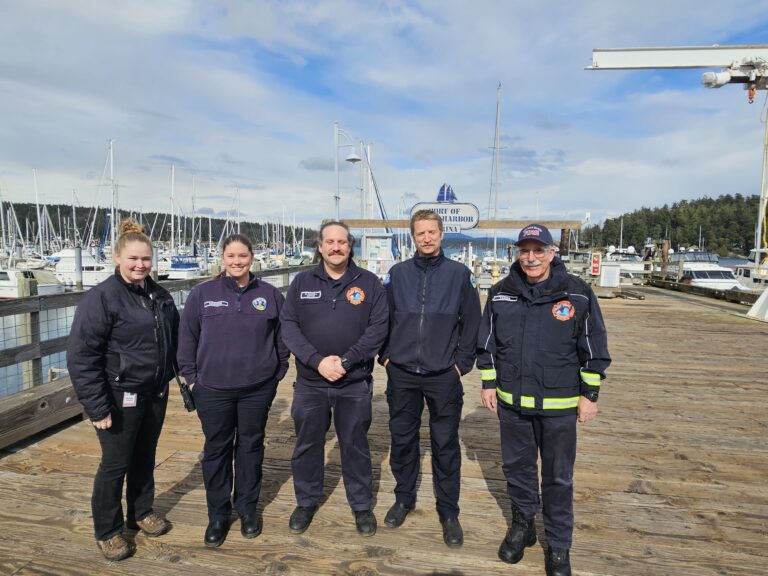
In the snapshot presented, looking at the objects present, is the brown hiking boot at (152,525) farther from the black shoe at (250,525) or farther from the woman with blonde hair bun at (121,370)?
the black shoe at (250,525)

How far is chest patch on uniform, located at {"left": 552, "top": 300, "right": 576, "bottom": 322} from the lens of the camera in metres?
A: 2.53

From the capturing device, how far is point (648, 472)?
353 cm

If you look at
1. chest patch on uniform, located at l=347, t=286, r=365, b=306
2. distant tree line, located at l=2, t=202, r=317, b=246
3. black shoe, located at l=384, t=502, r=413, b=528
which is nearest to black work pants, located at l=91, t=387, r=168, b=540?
chest patch on uniform, located at l=347, t=286, r=365, b=306

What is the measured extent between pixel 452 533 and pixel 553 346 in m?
1.23

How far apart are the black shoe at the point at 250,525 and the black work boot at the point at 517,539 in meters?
1.39

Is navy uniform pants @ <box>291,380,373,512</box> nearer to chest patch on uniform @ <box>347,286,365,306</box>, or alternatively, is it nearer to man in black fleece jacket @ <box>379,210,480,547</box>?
man in black fleece jacket @ <box>379,210,480,547</box>

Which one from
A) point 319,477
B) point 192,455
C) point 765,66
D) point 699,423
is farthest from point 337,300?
point 765,66

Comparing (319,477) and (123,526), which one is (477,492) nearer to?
(319,477)

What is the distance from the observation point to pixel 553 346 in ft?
8.32

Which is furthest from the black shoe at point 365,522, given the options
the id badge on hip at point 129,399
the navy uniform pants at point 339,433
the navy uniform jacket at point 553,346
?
the id badge on hip at point 129,399

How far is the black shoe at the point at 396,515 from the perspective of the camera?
2.85 metres

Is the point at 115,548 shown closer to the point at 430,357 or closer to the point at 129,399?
the point at 129,399

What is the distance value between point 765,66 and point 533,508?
14783 mm

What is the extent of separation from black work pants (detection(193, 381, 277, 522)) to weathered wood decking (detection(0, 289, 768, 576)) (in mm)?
227
